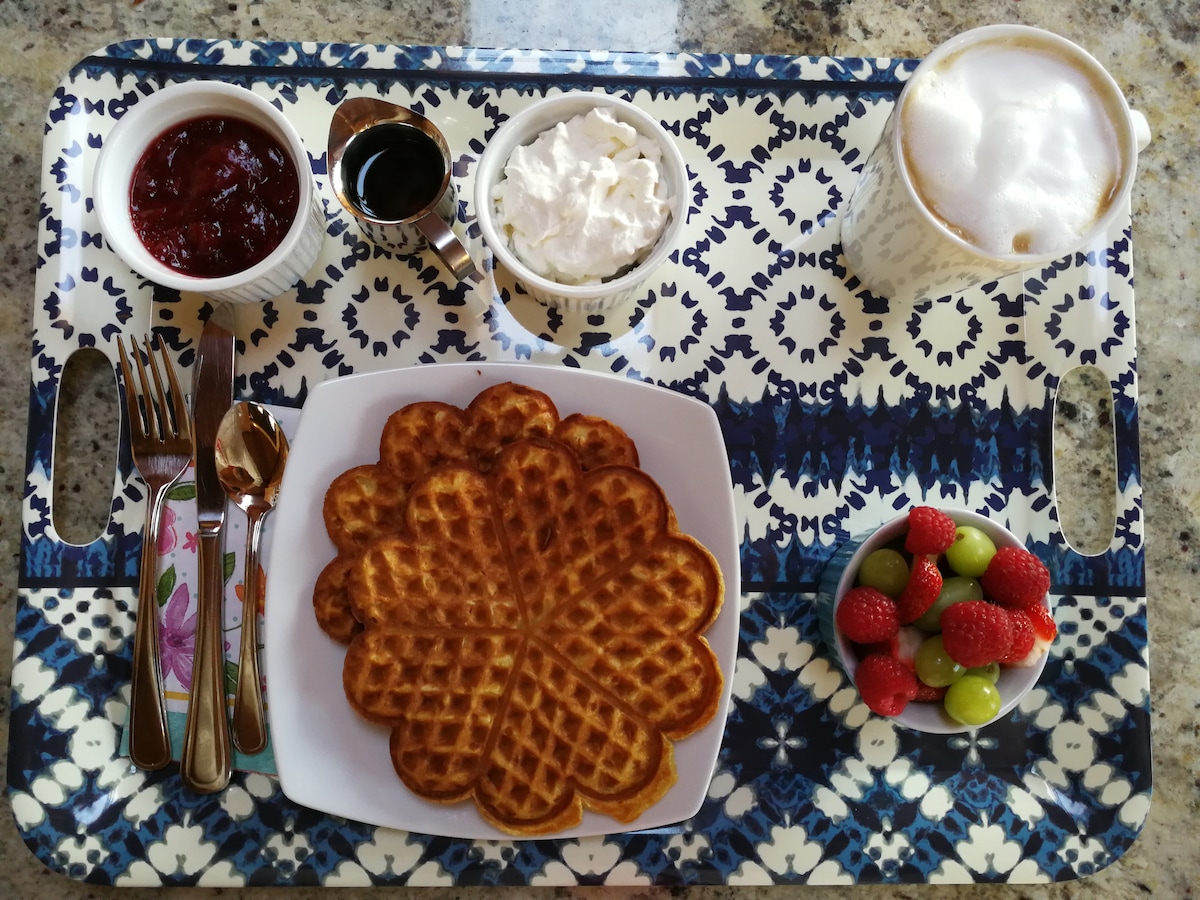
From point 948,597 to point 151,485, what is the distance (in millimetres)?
1326

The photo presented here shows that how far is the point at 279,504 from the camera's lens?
4.38 feet

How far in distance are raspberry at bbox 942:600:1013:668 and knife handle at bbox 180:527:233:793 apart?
3.78 feet

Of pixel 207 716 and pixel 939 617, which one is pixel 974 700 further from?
pixel 207 716

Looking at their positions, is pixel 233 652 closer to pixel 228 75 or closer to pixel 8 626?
pixel 8 626

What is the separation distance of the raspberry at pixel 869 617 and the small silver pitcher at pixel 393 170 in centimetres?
82

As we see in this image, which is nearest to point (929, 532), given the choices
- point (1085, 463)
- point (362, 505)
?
point (1085, 463)

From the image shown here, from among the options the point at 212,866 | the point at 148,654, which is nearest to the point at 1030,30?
the point at 148,654

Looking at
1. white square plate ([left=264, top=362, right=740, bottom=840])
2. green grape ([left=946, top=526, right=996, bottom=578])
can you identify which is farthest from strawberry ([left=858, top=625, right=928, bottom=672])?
white square plate ([left=264, top=362, right=740, bottom=840])

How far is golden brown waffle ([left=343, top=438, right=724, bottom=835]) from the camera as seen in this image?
1.31 m

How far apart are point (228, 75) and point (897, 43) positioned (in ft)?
4.19

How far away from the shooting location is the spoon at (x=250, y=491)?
4.60 feet

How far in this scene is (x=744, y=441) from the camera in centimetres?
153

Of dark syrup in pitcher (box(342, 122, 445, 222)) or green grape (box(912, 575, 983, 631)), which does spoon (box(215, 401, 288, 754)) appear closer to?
dark syrup in pitcher (box(342, 122, 445, 222))

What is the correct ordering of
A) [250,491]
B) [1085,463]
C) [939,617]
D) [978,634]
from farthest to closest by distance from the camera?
[1085,463], [250,491], [939,617], [978,634]
